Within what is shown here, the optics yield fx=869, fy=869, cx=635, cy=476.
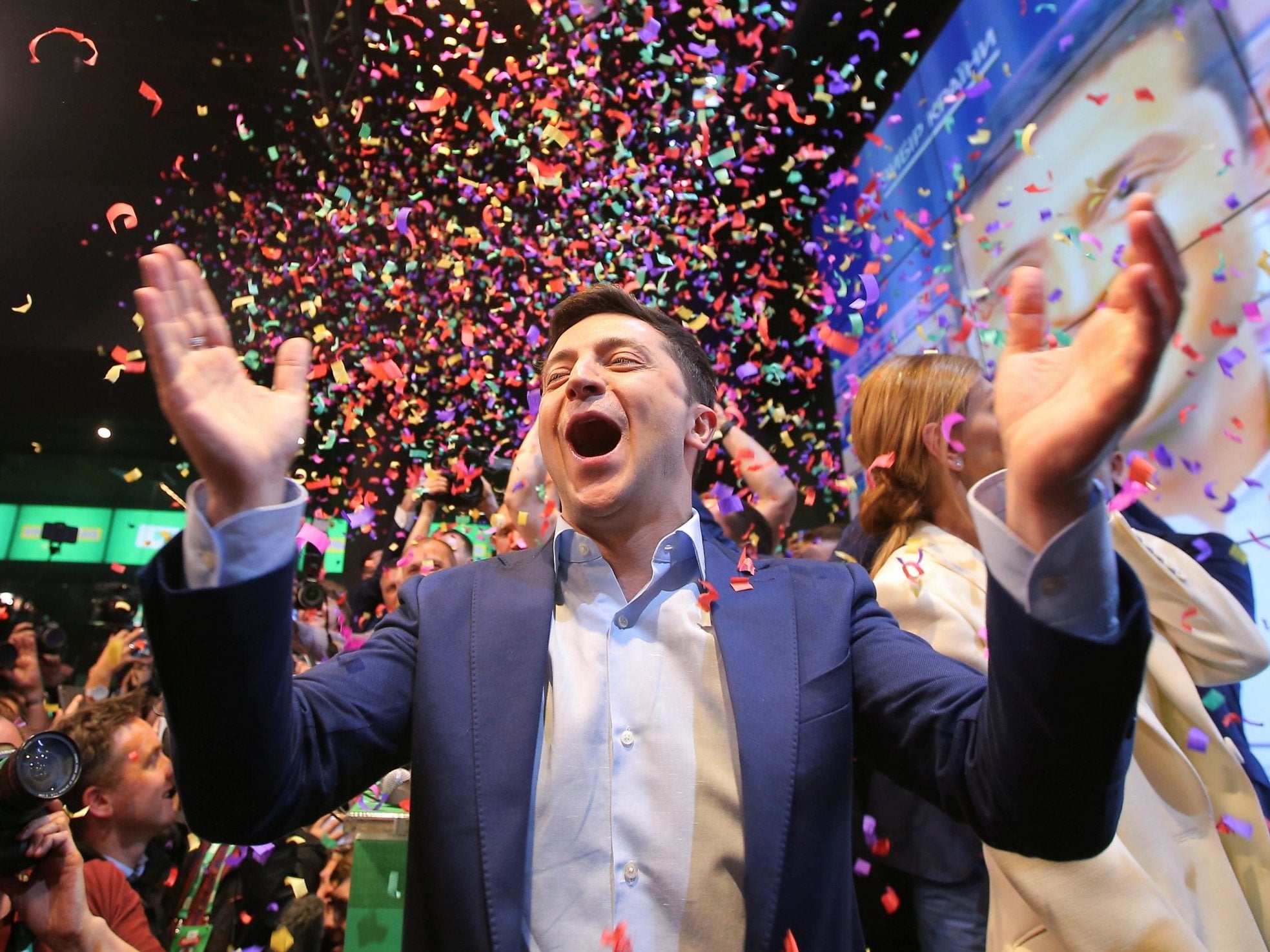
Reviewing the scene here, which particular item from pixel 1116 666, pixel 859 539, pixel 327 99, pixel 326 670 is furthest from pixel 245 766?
pixel 327 99

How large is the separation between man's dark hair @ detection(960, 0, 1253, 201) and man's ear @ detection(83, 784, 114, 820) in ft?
13.5

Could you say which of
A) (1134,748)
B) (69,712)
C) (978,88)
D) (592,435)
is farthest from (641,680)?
(978,88)

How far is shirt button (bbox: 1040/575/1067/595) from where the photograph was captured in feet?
2.72

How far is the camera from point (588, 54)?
4.94 meters

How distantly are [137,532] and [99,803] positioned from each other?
23.7 feet

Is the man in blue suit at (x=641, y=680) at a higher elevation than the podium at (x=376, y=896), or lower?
higher

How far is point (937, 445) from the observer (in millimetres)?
1991

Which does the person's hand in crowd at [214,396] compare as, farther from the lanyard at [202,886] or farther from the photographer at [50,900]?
the lanyard at [202,886]

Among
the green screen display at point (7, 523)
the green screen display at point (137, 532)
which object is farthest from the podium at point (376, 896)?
the green screen display at point (7, 523)

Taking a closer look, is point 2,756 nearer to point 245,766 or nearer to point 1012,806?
point 245,766

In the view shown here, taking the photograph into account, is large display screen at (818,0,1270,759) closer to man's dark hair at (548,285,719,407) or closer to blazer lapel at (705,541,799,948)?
man's dark hair at (548,285,719,407)

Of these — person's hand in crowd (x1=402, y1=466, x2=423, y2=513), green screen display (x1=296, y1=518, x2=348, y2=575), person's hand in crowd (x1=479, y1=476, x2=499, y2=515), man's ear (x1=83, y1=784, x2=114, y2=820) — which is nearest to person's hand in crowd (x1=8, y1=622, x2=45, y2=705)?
man's ear (x1=83, y1=784, x2=114, y2=820)

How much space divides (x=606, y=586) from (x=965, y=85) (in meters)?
3.96

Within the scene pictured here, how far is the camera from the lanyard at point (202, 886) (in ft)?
10.5
